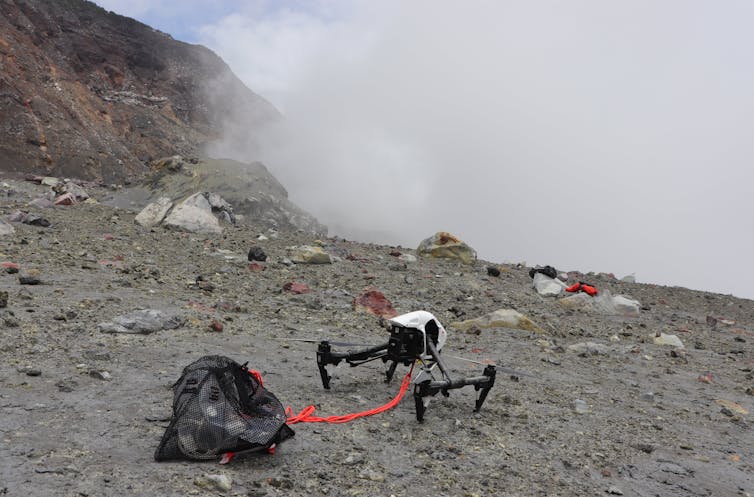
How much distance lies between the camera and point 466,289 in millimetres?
9836

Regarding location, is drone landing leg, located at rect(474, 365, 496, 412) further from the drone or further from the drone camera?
the drone camera

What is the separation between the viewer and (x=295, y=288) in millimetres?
8141

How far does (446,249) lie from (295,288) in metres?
5.80

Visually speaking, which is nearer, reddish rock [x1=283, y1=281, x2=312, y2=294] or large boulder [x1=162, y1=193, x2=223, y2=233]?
reddish rock [x1=283, y1=281, x2=312, y2=294]

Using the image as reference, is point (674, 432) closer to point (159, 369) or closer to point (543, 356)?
point (543, 356)

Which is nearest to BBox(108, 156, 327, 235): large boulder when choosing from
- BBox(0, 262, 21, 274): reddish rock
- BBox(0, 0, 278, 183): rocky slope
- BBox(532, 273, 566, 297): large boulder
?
BBox(0, 0, 278, 183): rocky slope

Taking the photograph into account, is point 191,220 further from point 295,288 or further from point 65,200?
point 295,288

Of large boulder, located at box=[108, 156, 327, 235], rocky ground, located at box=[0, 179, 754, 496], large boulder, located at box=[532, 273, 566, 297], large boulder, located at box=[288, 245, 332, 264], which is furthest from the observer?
large boulder, located at box=[108, 156, 327, 235]

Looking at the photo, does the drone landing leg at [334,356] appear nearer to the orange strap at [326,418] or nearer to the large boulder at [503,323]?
the orange strap at [326,418]

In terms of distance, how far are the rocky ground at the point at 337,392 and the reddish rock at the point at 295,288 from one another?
0.17 m

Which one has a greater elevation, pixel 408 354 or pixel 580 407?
pixel 408 354

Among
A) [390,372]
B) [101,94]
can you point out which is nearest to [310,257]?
[390,372]

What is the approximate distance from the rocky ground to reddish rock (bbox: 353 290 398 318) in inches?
12.4

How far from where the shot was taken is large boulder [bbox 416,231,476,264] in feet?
42.9
